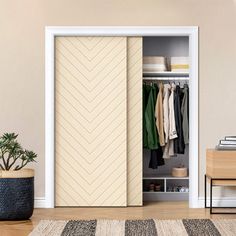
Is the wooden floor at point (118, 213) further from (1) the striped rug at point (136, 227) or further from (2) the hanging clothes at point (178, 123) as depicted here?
(2) the hanging clothes at point (178, 123)

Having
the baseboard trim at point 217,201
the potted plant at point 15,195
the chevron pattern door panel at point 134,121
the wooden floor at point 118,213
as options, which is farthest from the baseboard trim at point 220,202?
the potted plant at point 15,195

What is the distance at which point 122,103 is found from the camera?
7.78 m

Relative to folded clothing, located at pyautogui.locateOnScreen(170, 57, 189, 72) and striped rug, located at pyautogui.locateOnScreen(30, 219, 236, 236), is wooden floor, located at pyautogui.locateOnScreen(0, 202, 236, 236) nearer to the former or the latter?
striped rug, located at pyautogui.locateOnScreen(30, 219, 236, 236)

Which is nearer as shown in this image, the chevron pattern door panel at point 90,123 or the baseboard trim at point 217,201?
the baseboard trim at point 217,201

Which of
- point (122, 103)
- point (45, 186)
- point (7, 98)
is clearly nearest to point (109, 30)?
point (122, 103)

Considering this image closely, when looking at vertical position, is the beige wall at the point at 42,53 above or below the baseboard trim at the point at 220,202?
above

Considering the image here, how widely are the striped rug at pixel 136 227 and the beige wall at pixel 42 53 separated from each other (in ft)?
4.97

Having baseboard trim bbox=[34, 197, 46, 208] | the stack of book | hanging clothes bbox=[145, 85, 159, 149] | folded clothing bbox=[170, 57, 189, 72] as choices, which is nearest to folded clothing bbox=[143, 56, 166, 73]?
folded clothing bbox=[170, 57, 189, 72]

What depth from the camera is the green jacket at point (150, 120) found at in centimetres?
829

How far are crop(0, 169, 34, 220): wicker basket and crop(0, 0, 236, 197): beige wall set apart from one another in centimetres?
Answer: 103

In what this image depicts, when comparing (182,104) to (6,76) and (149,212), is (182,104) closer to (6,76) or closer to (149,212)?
(149,212)

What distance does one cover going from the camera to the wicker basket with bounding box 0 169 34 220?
6547 millimetres

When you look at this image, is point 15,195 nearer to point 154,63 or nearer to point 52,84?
point 52,84

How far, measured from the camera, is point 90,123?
7766mm
